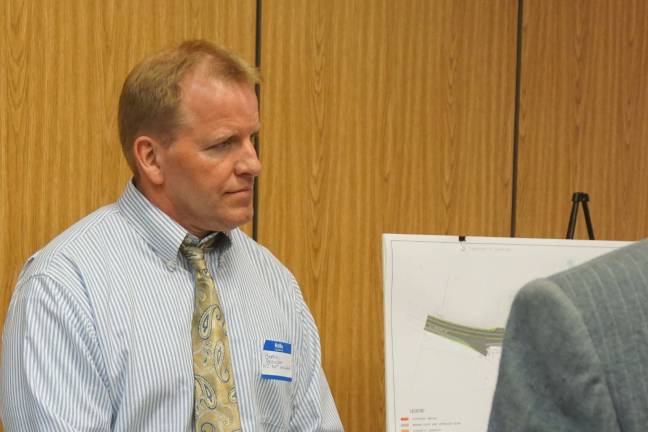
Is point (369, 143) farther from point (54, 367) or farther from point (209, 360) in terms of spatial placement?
point (54, 367)

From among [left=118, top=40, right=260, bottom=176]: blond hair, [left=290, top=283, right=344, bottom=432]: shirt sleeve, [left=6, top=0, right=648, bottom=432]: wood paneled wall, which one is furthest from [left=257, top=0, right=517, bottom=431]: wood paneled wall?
[left=118, top=40, right=260, bottom=176]: blond hair

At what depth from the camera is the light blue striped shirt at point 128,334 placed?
2029 mm

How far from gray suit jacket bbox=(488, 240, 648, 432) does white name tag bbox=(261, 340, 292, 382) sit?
1687 millimetres

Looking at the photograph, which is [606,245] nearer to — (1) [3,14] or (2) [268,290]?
(2) [268,290]

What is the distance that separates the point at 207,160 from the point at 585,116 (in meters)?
2.46

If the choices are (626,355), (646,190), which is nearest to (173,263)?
(626,355)

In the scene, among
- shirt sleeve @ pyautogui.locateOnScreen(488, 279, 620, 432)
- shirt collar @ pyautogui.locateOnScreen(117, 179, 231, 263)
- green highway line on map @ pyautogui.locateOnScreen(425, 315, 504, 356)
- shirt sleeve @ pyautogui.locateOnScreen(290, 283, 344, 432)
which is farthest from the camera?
green highway line on map @ pyautogui.locateOnScreen(425, 315, 504, 356)

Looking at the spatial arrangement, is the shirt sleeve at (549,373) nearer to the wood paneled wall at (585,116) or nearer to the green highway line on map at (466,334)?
the green highway line on map at (466,334)

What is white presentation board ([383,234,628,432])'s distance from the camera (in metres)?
2.98

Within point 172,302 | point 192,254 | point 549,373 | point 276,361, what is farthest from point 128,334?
point 549,373

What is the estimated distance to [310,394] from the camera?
2.49m

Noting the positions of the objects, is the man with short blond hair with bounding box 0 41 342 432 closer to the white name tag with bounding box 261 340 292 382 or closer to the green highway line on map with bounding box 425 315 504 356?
the white name tag with bounding box 261 340 292 382

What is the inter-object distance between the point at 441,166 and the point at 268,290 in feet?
5.03

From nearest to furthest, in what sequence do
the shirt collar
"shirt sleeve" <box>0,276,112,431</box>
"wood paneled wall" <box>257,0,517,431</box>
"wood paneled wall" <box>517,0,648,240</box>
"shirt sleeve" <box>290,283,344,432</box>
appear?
1. "shirt sleeve" <box>0,276,112,431</box>
2. the shirt collar
3. "shirt sleeve" <box>290,283,344,432</box>
4. "wood paneled wall" <box>257,0,517,431</box>
5. "wood paneled wall" <box>517,0,648,240</box>
